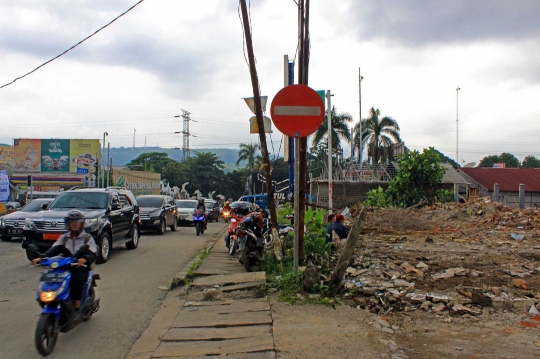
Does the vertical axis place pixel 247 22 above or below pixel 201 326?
above

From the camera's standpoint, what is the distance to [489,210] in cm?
2041

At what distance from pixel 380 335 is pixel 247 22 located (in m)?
6.15

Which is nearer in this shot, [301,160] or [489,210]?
[301,160]

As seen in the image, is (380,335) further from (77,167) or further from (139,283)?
(77,167)

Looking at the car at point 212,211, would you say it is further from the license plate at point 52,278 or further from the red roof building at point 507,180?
the license plate at point 52,278

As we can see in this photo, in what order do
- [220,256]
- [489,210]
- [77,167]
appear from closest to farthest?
[220,256] < [489,210] < [77,167]

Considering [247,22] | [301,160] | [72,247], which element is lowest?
[72,247]

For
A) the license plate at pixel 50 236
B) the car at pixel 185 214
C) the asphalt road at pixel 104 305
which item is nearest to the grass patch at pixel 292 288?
the asphalt road at pixel 104 305

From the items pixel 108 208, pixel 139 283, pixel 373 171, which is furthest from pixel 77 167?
pixel 139 283

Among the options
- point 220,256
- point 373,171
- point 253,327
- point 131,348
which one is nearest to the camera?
point 131,348

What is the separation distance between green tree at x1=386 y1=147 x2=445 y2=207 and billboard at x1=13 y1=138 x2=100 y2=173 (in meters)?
46.7

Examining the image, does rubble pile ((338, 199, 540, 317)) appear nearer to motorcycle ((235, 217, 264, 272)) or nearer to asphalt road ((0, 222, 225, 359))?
motorcycle ((235, 217, 264, 272))

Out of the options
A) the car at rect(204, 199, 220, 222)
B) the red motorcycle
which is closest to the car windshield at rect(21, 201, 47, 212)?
the red motorcycle

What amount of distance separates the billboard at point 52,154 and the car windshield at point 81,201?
53815 millimetres
